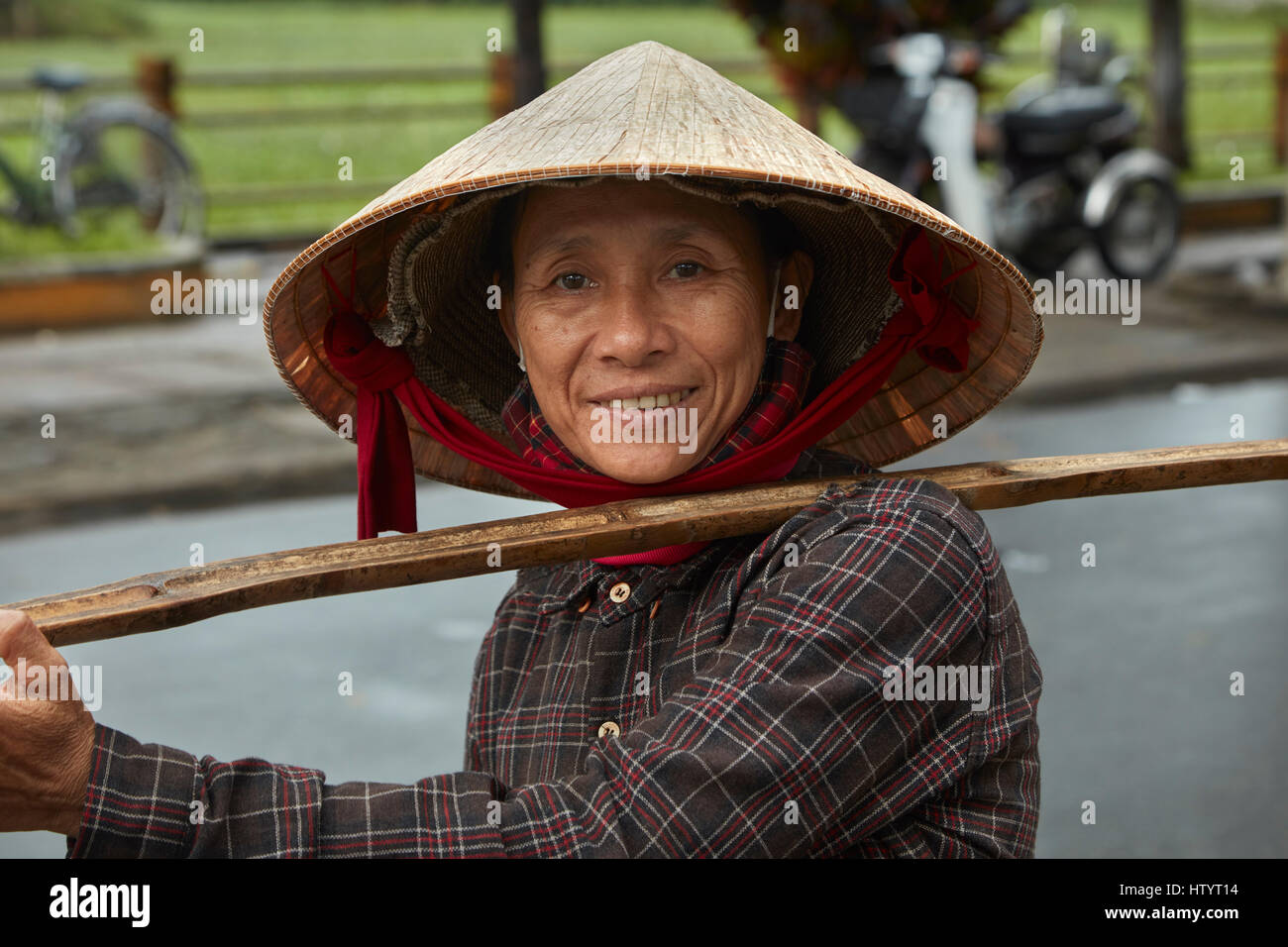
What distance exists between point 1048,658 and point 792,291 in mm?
3032

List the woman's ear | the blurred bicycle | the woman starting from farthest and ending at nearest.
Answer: the blurred bicycle → the woman's ear → the woman

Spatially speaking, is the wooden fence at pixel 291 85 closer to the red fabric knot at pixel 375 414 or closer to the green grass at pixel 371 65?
the green grass at pixel 371 65

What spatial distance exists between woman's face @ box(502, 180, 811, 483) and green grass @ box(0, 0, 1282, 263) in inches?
337

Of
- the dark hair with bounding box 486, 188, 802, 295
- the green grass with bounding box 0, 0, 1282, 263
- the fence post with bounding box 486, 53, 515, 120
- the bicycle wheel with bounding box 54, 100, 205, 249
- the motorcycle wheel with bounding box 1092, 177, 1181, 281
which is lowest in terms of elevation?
the dark hair with bounding box 486, 188, 802, 295

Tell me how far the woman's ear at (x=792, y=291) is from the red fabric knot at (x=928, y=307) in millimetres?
109

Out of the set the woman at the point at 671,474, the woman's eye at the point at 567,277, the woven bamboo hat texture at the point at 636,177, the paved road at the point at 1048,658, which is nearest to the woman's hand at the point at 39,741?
the woman at the point at 671,474

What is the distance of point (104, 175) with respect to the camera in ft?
34.1

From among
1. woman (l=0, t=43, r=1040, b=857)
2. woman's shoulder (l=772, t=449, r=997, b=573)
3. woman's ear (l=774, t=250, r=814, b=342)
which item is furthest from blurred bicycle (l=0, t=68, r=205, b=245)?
woman's shoulder (l=772, t=449, r=997, b=573)

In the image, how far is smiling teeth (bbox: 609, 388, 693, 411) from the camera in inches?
65.1

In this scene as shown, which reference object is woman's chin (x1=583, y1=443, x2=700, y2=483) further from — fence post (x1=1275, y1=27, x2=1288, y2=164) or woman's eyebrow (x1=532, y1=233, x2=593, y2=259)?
fence post (x1=1275, y1=27, x2=1288, y2=164)

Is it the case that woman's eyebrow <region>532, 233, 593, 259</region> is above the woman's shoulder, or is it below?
above

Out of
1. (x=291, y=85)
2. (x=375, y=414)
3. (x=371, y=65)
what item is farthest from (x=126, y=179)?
(x=375, y=414)
